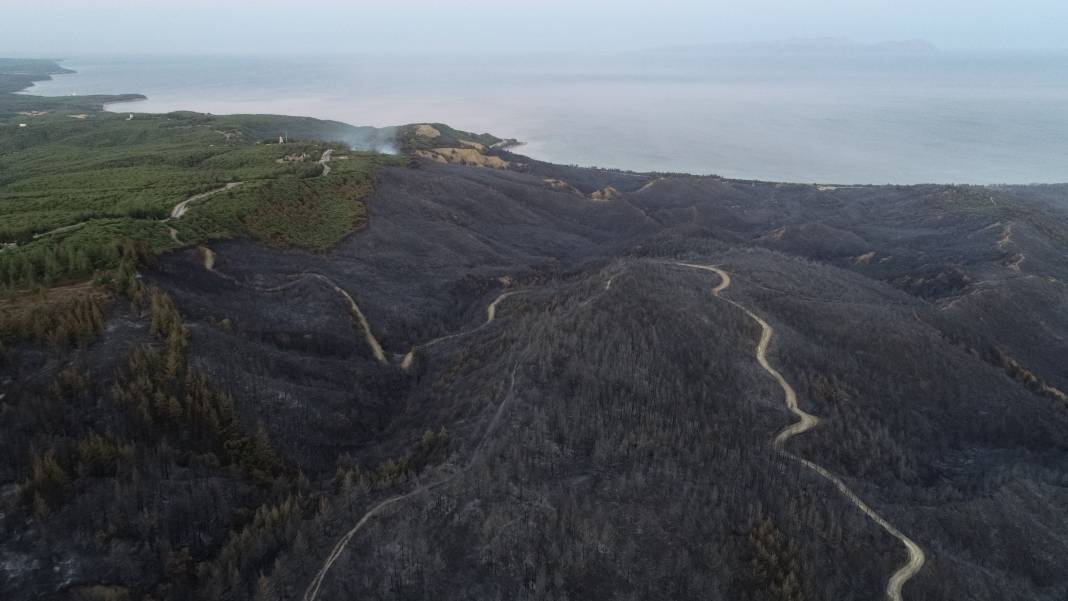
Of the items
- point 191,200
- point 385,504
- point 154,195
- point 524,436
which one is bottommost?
point 385,504

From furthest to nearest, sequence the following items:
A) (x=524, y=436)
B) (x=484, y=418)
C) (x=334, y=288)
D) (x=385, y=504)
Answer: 1. (x=334, y=288)
2. (x=484, y=418)
3. (x=524, y=436)
4. (x=385, y=504)

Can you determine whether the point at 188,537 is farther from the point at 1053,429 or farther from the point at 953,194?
the point at 953,194

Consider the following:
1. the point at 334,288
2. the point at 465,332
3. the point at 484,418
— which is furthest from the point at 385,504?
the point at 334,288

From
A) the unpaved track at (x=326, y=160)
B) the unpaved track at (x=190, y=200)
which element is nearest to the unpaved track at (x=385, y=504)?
the unpaved track at (x=190, y=200)

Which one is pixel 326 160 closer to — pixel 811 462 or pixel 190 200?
pixel 190 200

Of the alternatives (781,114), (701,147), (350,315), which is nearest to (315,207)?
(350,315)

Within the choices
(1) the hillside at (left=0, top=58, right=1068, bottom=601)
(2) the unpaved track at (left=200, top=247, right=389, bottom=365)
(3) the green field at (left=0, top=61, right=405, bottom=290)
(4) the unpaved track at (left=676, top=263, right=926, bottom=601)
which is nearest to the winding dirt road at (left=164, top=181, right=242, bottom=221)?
(3) the green field at (left=0, top=61, right=405, bottom=290)

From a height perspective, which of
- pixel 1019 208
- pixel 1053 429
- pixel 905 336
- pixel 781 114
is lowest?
pixel 1053 429

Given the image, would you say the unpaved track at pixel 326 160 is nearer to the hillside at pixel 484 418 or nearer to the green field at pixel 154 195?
the green field at pixel 154 195
